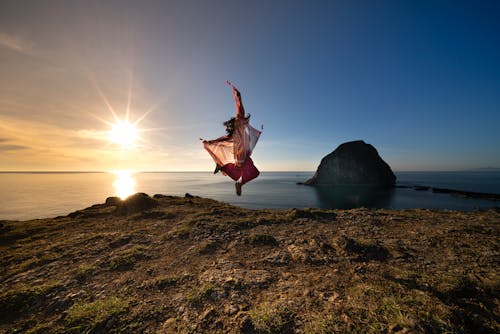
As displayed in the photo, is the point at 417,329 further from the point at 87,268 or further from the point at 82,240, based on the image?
the point at 82,240

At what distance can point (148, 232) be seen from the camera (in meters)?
13.3

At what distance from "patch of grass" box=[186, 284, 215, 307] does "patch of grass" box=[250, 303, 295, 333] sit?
5.71ft

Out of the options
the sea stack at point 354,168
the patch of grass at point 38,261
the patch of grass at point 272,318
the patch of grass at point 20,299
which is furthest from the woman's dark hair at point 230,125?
the sea stack at point 354,168

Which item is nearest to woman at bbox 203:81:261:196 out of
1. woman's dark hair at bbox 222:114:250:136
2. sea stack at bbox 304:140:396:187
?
woman's dark hair at bbox 222:114:250:136

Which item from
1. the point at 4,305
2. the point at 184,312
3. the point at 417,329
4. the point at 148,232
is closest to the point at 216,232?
the point at 148,232

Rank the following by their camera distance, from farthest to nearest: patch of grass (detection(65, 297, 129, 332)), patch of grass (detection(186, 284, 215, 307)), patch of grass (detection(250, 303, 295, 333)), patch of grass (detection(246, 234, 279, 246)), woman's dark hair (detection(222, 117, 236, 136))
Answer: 1. patch of grass (detection(246, 234, 279, 246))
2. woman's dark hair (detection(222, 117, 236, 136))
3. patch of grass (detection(186, 284, 215, 307))
4. patch of grass (detection(65, 297, 129, 332))
5. patch of grass (detection(250, 303, 295, 333))

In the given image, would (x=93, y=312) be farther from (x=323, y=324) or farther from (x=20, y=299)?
(x=323, y=324)

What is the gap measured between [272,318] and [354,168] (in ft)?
373

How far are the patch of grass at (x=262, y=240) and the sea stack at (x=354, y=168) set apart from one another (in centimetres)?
10128

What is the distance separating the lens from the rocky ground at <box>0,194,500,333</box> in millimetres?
5188

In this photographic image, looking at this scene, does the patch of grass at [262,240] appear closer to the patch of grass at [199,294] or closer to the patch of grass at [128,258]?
the patch of grass at [199,294]

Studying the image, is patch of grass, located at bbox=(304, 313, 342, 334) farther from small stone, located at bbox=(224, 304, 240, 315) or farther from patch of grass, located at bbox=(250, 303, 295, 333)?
small stone, located at bbox=(224, 304, 240, 315)

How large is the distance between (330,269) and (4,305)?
457 inches

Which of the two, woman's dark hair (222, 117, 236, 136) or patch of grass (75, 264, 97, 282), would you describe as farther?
patch of grass (75, 264, 97, 282)
